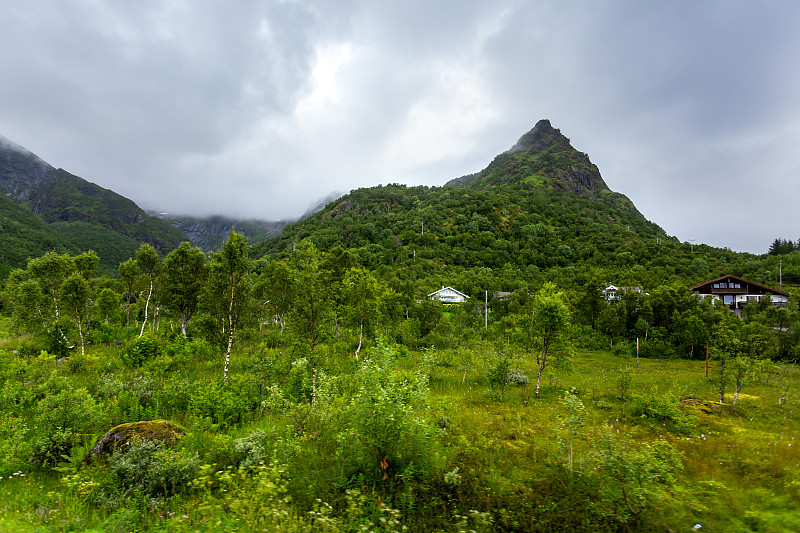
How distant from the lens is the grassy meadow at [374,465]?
223 inches

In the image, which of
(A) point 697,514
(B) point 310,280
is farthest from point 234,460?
(A) point 697,514

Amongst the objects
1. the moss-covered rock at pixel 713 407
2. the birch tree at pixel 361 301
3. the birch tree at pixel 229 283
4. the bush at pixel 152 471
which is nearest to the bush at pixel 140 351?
the birch tree at pixel 229 283

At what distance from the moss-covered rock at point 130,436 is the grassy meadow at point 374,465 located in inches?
11.5

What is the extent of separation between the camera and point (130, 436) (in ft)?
28.0

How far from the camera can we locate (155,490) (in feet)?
23.1

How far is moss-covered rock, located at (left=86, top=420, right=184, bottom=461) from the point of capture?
329 inches

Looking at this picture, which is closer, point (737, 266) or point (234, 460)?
point (234, 460)

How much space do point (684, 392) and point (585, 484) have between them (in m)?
19.6

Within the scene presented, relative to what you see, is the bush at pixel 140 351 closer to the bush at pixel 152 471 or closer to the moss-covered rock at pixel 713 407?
the bush at pixel 152 471

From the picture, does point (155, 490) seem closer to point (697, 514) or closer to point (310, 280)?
point (310, 280)

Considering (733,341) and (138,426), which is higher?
(733,341)

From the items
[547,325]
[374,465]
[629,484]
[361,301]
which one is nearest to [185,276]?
[361,301]

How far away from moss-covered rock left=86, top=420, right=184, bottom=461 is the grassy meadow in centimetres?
29

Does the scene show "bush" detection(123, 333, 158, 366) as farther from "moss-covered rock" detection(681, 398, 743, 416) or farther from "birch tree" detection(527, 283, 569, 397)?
"moss-covered rock" detection(681, 398, 743, 416)
